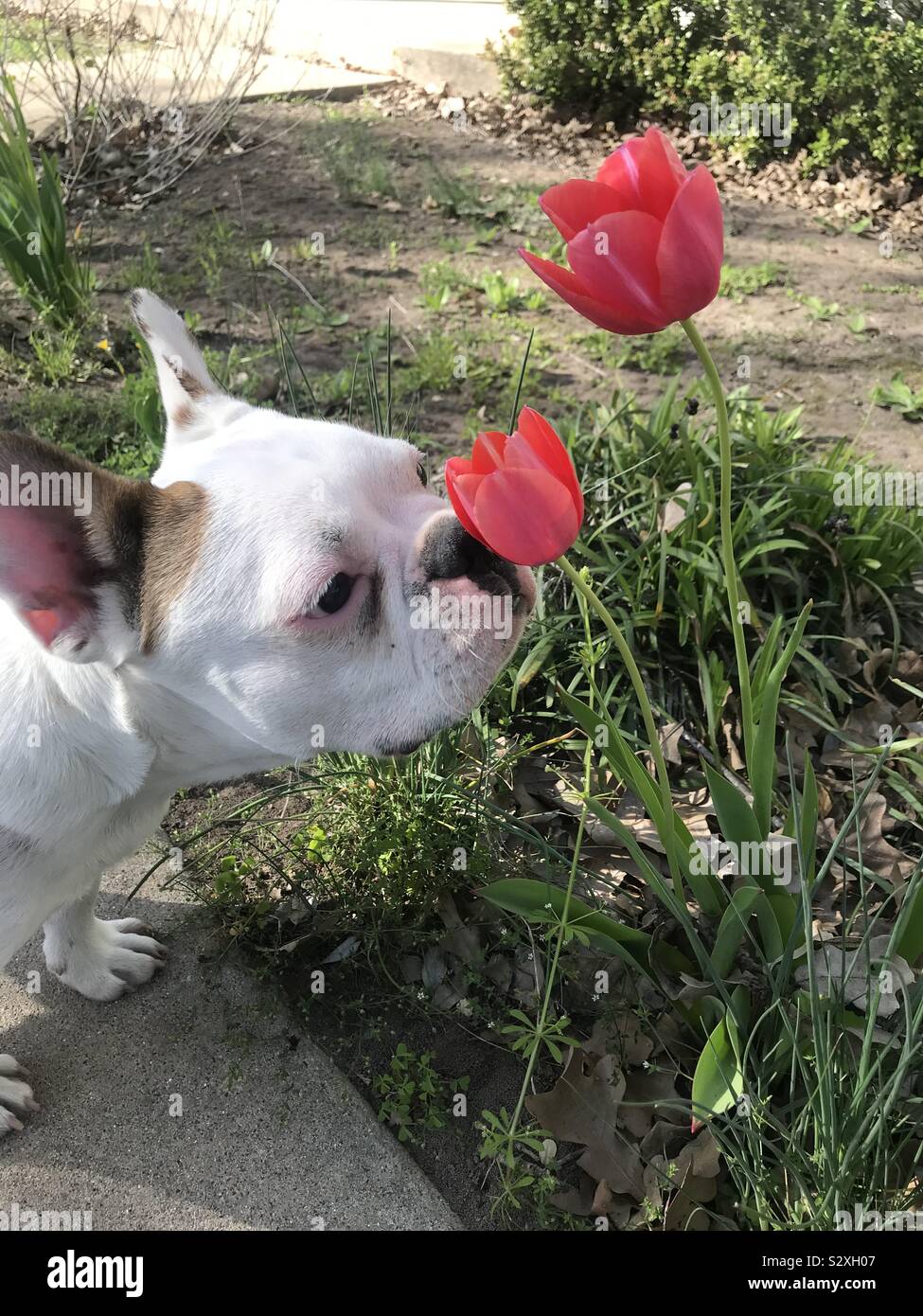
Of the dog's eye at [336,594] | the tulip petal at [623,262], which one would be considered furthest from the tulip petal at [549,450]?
the dog's eye at [336,594]

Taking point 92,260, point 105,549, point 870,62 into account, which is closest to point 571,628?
point 105,549

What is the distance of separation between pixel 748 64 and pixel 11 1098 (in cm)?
785

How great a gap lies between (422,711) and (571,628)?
1389 mm

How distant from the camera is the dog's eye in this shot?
1.98 m

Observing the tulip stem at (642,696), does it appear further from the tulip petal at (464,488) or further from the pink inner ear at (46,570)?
the pink inner ear at (46,570)

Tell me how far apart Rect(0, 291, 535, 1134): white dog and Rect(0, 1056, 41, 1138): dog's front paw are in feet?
1.41

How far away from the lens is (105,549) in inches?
80.2

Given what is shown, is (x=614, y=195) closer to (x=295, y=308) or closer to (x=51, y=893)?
(x=51, y=893)

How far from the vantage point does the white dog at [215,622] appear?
6.46ft

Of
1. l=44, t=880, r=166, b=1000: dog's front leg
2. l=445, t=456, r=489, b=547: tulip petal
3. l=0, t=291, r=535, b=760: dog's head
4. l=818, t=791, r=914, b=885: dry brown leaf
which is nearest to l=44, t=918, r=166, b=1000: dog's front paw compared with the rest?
l=44, t=880, r=166, b=1000: dog's front leg

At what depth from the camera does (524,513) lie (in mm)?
1581

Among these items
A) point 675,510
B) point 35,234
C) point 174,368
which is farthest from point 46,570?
point 35,234

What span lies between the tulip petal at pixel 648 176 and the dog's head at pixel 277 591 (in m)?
0.74

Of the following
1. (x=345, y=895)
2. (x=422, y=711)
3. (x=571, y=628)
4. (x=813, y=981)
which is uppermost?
(x=422, y=711)
